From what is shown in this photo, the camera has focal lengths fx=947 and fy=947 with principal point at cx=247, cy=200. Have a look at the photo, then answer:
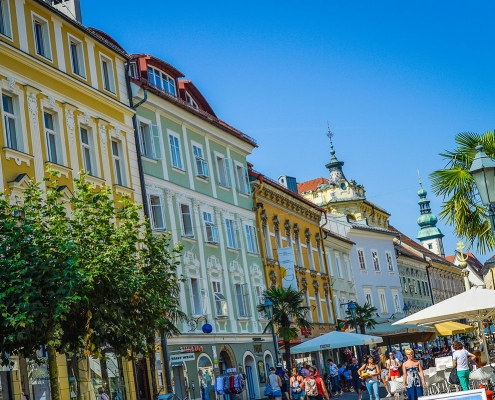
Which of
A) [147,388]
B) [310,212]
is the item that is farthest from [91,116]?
[310,212]

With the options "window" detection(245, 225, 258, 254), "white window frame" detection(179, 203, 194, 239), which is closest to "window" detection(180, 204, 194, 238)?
"white window frame" detection(179, 203, 194, 239)

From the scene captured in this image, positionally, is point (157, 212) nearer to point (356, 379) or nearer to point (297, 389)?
point (356, 379)

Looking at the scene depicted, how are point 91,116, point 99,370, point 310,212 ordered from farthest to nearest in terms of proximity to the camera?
point 310,212 < point 91,116 < point 99,370

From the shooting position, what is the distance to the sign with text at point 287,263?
154ft

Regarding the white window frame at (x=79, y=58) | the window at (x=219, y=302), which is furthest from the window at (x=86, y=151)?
the window at (x=219, y=302)

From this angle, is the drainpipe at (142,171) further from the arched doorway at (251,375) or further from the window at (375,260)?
the window at (375,260)

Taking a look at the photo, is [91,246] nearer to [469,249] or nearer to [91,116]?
[469,249]

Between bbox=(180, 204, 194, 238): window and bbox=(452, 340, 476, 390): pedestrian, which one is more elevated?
bbox=(180, 204, 194, 238): window

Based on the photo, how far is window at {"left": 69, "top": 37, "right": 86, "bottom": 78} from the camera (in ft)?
101

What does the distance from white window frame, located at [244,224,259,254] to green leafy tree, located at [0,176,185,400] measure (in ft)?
70.7

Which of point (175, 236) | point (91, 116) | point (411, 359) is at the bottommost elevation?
point (411, 359)

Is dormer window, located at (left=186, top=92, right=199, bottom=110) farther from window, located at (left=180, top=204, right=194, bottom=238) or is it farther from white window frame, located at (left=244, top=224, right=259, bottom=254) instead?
white window frame, located at (left=244, top=224, right=259, bottom=254)

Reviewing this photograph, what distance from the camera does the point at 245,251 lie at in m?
43.4

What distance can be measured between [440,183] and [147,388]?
16133 millimetres
